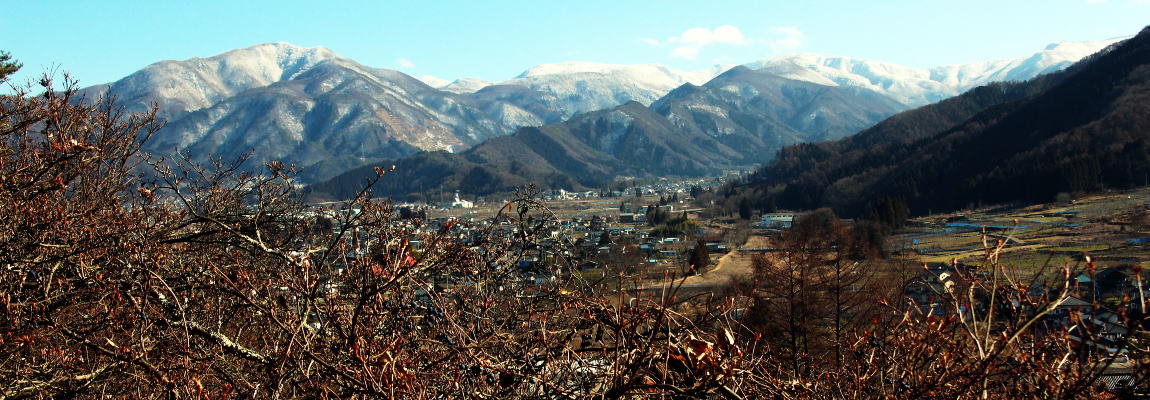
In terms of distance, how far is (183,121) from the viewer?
18262 cm

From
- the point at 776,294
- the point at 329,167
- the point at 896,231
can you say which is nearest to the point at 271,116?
the point at 329,167

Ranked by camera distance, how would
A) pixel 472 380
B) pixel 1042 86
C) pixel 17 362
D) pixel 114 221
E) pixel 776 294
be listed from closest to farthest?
pixel 472 380 < pixel 17 362 < pixel 114 221 < pixel 776 294 < pixel 1042 86

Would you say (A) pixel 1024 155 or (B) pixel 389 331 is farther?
(A) pixel 1024 155

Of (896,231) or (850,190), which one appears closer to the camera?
(896,231)

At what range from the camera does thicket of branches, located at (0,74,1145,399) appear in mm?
2201

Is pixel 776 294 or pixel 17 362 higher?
pixel 17 362

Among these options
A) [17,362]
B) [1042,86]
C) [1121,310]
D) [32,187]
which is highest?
[1042,86]

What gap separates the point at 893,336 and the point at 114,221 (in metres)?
5.25

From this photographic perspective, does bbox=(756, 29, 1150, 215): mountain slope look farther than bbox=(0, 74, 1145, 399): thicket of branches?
Yes

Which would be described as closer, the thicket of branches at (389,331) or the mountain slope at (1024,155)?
the thicket of branches at (389,331)

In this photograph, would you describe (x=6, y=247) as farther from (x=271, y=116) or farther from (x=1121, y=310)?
(x=271, y=116)

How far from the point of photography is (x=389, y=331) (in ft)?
11.2

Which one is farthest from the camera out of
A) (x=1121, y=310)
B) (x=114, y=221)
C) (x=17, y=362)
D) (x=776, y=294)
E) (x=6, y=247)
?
(x=776, y=294)

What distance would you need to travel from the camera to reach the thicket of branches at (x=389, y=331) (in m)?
2.20
